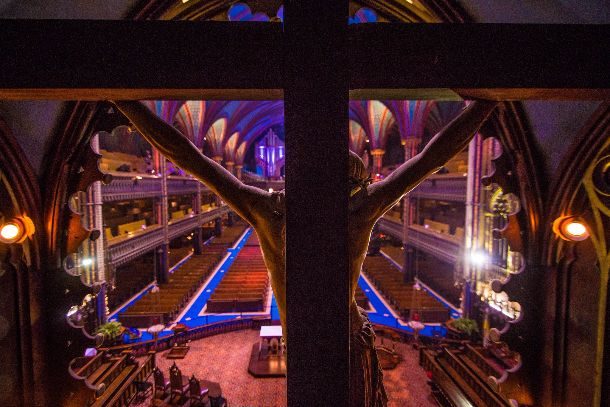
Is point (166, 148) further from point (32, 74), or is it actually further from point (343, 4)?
point (343, 4)

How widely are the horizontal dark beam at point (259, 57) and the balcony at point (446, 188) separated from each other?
1162cm

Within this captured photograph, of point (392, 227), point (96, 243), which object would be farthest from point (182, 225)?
point (392, 227)

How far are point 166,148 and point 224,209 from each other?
2877 centimetres

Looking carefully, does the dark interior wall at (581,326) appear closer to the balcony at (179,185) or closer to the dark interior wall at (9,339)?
the dark interior wall at (9,339)

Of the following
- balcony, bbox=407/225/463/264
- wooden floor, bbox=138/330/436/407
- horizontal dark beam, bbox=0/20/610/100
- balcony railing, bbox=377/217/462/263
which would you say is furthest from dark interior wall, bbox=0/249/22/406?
balcony railing, bbox=377/217/462/263

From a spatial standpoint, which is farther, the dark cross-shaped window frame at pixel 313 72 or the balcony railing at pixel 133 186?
the balcony railing at pixel 133 186

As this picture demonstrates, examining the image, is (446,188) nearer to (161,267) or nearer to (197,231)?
(161,267)

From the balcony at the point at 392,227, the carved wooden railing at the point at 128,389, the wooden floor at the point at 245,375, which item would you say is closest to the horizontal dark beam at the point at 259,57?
the carved wooden railing at the point at 128,389

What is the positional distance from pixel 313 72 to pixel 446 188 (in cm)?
1359

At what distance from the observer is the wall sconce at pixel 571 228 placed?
217 cm

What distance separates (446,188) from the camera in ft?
42.6

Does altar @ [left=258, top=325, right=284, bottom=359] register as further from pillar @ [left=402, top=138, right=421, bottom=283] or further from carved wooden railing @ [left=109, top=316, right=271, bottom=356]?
pillar @ [left=402, top=138, right=421, bottom=283]

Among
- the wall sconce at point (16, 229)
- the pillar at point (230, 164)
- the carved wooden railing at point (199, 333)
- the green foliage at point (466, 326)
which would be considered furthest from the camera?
the pillar at point (230, 164)

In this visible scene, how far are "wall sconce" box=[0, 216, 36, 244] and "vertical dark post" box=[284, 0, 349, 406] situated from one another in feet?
7.58
